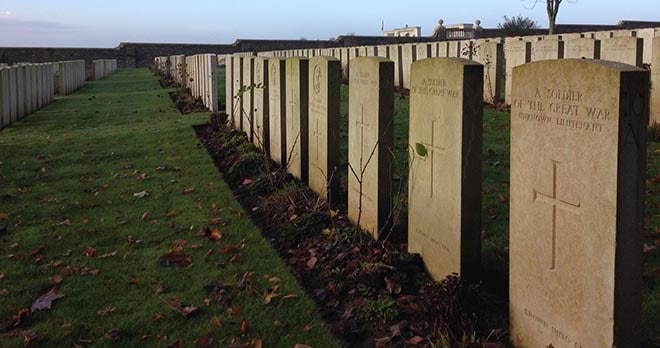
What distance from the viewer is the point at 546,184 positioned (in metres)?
3.15

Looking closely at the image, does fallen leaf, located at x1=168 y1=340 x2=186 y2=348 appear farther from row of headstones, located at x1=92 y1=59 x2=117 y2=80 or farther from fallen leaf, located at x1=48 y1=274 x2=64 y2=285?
row of headstones, located at x1=92 y1=59 x2=117 y2=80

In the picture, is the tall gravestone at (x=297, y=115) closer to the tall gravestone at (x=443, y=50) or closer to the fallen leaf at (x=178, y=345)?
the fallen leaf at (x=178, y=345)

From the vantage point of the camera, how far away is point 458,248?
13.2ft

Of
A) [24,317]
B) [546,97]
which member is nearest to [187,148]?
[24,317]

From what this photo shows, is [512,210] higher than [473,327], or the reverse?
[512,210]

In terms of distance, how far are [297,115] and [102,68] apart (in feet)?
107

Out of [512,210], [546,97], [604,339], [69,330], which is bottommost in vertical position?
[69,330]

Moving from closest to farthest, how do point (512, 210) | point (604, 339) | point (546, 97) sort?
point (604, 339) → point (546, 97) → point (512, 210)

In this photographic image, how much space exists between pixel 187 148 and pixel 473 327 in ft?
22.9

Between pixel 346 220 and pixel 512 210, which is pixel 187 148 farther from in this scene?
pixel 512 210

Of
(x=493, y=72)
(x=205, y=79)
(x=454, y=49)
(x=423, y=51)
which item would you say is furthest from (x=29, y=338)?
(x=454, y=49)

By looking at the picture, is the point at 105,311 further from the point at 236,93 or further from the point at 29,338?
the point at 236,93

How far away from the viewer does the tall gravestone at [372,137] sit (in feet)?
16.8

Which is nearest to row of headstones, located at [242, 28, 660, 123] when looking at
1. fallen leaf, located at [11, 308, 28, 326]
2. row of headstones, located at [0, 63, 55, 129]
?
fallen leaf, located at [11, 308, 28, 326]
